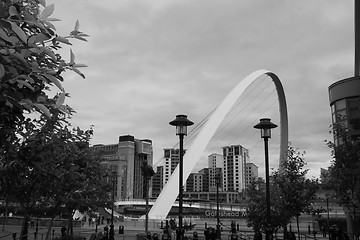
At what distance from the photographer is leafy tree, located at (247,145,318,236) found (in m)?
25.5

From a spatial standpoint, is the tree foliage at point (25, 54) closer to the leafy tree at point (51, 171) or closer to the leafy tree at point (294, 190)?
the leafy tree at point (51, 171)

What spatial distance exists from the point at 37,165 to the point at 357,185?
18.2 meters

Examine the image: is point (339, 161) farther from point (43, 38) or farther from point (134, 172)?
point (134, 172)

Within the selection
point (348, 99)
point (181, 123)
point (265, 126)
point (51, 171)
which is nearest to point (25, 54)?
point (51, 171)

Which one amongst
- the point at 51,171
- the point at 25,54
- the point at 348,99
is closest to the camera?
the point at 25,54

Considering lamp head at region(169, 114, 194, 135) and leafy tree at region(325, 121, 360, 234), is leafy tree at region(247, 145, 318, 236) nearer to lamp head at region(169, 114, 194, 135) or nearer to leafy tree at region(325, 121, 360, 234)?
leafy tree at region(325, 121, 360, 234)

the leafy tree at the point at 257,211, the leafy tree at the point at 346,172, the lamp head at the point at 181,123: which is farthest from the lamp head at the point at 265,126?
the leafy tree at the point at 257,211

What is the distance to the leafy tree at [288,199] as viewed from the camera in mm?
25484

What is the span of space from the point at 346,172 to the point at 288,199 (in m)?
6.12

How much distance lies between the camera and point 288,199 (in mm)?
25578

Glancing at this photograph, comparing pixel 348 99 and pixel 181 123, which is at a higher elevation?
pixel 348 99

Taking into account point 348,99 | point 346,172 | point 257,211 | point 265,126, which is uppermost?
point 348,99

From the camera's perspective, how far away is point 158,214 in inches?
1786

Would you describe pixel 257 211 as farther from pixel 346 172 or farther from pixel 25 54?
pixel 25 54
